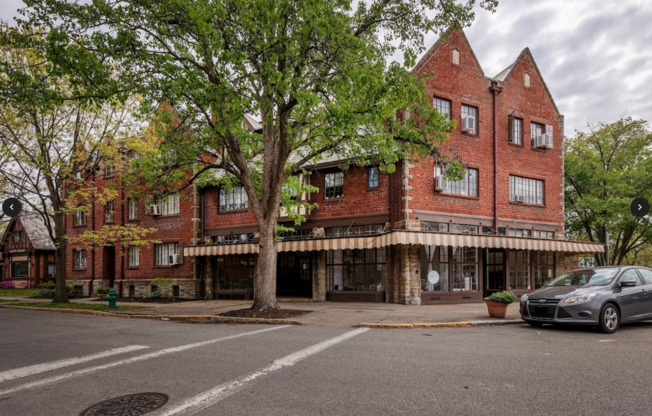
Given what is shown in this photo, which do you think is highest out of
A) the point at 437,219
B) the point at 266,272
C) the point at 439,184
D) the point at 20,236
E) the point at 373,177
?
the point at 373,177

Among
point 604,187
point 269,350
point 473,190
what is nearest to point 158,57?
point 269,350

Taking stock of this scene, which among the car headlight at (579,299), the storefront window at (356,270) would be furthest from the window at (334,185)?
the car headlight at (579,299)

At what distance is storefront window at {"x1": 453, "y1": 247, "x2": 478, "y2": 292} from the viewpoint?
754 inches

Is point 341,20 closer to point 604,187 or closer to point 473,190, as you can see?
point 473,190

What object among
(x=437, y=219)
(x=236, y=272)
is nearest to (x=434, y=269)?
(x=437, y=219)

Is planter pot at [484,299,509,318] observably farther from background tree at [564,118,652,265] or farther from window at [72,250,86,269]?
window at [72,250,86,269]

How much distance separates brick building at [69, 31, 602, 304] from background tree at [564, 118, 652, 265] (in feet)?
18.3

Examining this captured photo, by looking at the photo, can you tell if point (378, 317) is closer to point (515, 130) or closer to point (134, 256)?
point (515, 130)

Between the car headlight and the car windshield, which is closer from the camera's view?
the car headlight

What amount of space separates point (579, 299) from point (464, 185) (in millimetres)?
10403

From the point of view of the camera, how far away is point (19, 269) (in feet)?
136

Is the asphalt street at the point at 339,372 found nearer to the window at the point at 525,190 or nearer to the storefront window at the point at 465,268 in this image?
the storefront window at the point at 465,268

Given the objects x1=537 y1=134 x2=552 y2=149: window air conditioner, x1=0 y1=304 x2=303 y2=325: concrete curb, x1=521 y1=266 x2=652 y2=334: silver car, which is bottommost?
x1=0 y1=304 x2=303 y2=325: concrete curb

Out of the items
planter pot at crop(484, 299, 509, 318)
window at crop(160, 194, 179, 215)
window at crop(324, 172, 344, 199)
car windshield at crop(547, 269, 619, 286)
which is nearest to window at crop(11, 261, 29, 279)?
window at crop(160, 194, 179, 215)
